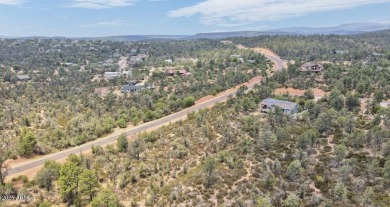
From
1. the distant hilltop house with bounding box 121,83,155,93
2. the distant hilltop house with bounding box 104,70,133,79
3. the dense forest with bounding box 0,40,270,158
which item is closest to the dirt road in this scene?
the dense forest with bounding box 0,40,270,158

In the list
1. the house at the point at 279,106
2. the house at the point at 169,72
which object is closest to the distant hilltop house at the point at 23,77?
the house at the point at 169,72

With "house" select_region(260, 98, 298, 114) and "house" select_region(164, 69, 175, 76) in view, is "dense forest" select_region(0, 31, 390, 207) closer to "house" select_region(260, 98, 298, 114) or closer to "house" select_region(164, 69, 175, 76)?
"house" select_region(260, 98, 298, 114)

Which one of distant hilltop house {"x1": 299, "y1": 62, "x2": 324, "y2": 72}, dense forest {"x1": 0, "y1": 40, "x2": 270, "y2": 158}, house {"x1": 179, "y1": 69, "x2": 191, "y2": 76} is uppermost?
distant hilltop house {"x1": 299, "y1": 62, "x2": 324, "y2": 72}

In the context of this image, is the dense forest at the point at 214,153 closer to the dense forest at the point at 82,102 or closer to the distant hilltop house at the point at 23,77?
the dense forest at the point at 82,102

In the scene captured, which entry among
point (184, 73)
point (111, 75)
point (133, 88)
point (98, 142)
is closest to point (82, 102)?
point (133, 88)

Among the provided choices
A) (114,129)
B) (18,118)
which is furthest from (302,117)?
(18,118)

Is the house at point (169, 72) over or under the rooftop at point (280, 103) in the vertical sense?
over

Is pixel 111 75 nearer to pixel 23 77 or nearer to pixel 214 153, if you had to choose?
pixel 23 77

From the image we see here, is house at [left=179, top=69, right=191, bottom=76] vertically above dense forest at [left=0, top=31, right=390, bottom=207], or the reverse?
house at [left=179, top=69, right=191, bottom=76]
